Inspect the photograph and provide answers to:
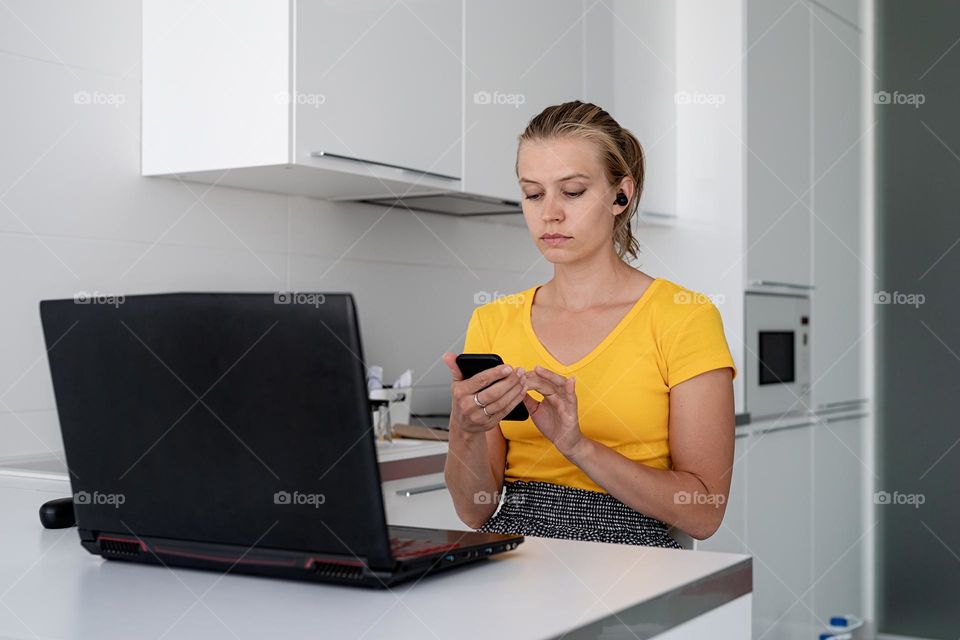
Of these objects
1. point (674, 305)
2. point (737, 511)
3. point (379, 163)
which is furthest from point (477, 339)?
point (737, 511)

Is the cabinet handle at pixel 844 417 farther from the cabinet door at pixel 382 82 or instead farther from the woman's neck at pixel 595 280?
the woman's neck at pixel 595 280

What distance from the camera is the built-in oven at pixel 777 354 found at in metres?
3.46

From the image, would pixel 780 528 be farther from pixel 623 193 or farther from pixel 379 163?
pixel 623 193

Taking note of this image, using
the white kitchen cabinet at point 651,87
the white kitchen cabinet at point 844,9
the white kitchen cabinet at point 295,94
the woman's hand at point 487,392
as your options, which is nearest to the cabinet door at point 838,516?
the white kitchen cabinet at point 651,87

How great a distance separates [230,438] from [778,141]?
118 inches

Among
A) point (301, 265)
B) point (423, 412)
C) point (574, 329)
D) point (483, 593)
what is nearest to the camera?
point (483, 593)

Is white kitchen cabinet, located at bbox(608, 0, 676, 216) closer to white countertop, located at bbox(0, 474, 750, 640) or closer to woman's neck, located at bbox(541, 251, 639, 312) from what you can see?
woman's neck, located at bbox(541, 251, 639, 312)

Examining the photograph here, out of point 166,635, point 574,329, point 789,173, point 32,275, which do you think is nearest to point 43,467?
point 32,275

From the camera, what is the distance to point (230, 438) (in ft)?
3.13

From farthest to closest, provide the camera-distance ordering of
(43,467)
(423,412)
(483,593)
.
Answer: (423,412) < (43,467) < (483,593)

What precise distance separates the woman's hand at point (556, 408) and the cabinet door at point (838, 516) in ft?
8.63

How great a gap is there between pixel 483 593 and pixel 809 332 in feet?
10.1

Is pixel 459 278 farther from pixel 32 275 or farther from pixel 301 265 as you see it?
pixel 32 275

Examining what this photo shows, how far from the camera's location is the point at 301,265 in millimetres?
2633
